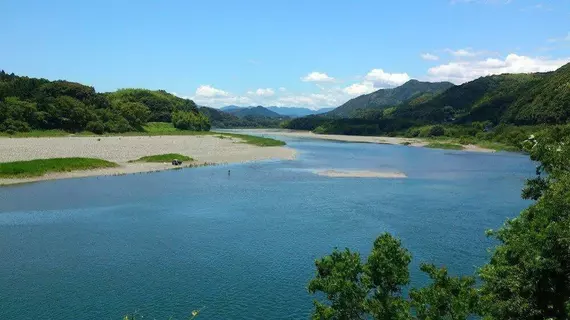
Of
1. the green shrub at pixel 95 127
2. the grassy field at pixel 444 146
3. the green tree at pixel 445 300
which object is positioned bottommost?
the grassy field at pixel 444 146

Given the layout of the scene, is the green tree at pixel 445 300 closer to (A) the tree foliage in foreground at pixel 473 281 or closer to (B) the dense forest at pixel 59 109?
(A) the tree foliage in foreground at pixel 473 281

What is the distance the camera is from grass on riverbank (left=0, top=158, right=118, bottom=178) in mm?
64500

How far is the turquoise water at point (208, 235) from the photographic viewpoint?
88.6ft

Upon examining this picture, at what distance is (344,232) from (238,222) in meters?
10.5

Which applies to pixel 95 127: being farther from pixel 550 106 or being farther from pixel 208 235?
pixel 550 106

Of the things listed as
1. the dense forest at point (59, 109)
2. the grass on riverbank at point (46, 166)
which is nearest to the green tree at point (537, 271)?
the grass on riverbank at point (46, 166)

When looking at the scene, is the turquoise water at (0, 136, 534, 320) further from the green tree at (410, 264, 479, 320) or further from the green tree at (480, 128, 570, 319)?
the green tree at (480, 128, 570, 319)

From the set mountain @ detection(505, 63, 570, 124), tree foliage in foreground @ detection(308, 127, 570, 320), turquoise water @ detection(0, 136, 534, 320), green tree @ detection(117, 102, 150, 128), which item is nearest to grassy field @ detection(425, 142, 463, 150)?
mountain @ detection(505, 63, 570, 124)

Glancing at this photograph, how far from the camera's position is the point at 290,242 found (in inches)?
1523

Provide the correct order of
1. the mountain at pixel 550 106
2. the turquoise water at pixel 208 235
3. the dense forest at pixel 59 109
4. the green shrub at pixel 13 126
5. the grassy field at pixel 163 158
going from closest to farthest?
the turquoise water at pixel 208 235 < the grassy field at pixel 163 158 < the green shrub at pixel 13 126 < the dense forest at pixel 59 109 < the mountain at pixel 550 106

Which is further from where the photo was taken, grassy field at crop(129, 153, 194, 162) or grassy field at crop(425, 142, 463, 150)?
grassy field at crop(425, 142, 463, 150)

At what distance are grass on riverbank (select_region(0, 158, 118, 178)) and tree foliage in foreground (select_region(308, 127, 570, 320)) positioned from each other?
60471 millimetres

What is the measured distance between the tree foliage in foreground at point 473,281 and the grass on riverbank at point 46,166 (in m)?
60.5

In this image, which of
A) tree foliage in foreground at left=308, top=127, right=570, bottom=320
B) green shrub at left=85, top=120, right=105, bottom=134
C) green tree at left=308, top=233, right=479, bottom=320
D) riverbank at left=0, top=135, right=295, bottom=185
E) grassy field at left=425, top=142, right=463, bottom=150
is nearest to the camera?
tree foliage in foreground at left=308, top=127, right=570, bottom=320
